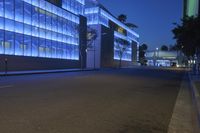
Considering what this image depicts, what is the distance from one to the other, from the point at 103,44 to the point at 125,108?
70668mm

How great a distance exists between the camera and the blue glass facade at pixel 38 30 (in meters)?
39.1

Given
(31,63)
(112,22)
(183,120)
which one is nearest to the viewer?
(183,120)

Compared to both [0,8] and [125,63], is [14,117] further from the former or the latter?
[125,63]

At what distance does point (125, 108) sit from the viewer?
34.4 ft

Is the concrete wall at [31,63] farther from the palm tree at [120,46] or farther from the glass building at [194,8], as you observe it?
the palm tree at [120,46]

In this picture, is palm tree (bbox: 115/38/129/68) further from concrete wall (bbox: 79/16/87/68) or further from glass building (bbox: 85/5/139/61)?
concrete wall (bbox: 79/16/87/68)

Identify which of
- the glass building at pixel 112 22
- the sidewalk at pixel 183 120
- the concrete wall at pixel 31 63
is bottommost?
the sidewalk at pixel 183 120

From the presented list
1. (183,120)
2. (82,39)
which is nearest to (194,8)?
(82,39)

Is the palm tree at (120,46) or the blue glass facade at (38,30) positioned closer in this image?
the blue glass facade at (38,30)

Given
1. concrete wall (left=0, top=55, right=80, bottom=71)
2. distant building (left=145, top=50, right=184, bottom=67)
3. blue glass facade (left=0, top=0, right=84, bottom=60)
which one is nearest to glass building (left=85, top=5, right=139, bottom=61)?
blue glass facade (left=0, top=0, right=84, bottom=60)

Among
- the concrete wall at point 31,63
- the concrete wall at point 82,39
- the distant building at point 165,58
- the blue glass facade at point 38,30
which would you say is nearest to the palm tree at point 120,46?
the concrete wall at point 82,39

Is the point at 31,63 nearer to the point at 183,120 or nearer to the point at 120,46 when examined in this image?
the point at 183,120

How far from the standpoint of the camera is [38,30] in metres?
46.2

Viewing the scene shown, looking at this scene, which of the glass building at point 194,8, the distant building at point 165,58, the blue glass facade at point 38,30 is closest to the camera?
the blue glass facade at point 38,30
